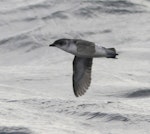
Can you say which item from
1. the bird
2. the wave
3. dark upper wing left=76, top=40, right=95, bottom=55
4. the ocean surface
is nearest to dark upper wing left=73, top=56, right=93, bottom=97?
the bird

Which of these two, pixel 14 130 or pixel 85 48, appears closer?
pixel 14 130

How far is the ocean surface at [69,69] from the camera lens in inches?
379

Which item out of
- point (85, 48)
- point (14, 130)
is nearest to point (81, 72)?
point (85, 48)

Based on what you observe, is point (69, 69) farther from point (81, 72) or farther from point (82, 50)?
point (82, 50)

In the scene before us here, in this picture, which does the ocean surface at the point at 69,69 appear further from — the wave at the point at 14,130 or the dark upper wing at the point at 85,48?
the dark upper wing at the point at 85,48

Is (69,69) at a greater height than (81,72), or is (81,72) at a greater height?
(81,72)

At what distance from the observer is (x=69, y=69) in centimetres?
1387

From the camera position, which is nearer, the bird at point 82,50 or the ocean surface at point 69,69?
the bird at point 82,50

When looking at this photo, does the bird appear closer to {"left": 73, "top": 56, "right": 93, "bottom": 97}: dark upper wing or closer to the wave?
{"left": 73, "top": 56, "right": 93, "bottom": 97}: dark upper wing

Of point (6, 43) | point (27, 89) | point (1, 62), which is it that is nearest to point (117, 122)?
point (27, 89)

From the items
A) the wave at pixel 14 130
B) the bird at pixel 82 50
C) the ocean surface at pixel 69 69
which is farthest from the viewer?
the ocean surface at pixel 69 69

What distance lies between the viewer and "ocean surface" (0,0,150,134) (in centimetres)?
962

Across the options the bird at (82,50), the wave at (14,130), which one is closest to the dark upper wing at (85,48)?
the bird at (82,50)

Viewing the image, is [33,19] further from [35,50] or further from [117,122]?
[117,122]
